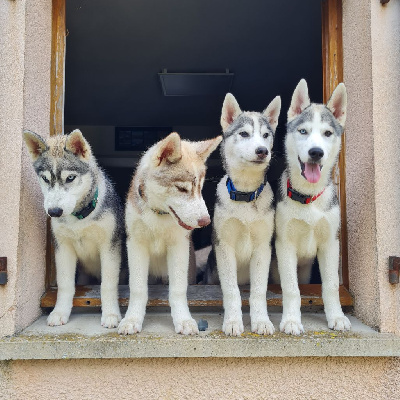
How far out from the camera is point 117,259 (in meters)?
3.64

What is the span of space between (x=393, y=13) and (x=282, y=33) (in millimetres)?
2291

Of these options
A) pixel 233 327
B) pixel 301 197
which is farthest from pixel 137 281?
pixel 301 197

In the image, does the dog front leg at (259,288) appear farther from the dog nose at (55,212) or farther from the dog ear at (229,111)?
the dog nose at (55,212)

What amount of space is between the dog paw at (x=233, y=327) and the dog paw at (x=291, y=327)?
11.8 inches

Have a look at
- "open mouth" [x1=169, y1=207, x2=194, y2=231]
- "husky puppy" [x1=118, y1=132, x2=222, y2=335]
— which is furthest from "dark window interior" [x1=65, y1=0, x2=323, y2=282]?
"open mouth" [x1=169, y1=207, x2=194, y2=231]

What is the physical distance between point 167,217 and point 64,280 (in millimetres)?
961

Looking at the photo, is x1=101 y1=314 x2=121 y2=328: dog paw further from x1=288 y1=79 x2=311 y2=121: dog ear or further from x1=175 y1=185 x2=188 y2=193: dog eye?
x1=288 y1=79 x2=311 y2=121: dog ear

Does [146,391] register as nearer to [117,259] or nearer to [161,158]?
[117,259]

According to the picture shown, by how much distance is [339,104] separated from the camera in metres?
3.57

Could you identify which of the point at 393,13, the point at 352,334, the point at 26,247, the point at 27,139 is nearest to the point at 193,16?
the point at 393,13

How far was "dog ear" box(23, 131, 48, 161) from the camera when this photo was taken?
3.29 m

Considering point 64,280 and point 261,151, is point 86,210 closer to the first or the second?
point 64,280

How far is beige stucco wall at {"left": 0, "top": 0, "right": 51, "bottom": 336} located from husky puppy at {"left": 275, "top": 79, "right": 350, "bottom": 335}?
1884mm

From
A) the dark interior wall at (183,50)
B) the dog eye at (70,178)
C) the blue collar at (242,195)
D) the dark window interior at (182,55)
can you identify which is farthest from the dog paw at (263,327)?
the dark interior wall at (183,50)
